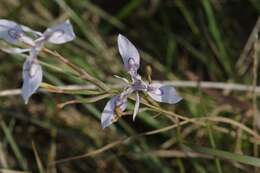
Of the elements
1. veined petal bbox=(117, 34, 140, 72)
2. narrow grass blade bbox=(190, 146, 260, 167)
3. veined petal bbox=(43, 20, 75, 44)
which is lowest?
narrow grass blade bbox=(190, 146, 260, 167)

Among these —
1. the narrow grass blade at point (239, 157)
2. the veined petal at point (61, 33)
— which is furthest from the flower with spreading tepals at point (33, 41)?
the narrow grass blade at point (239, 157)

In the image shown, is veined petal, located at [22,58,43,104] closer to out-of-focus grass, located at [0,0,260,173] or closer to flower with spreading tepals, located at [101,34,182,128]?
flower with spreading tepals, located at [101,34,182,128]

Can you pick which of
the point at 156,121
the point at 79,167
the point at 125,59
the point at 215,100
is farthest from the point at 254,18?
the point at 125,59

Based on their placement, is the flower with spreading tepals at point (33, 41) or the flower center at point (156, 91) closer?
the flower with spreading tepals at point (33, 41)

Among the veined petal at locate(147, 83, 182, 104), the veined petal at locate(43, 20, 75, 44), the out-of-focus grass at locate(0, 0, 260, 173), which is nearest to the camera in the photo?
the veined petal at locate(43, 20, 75, 44)

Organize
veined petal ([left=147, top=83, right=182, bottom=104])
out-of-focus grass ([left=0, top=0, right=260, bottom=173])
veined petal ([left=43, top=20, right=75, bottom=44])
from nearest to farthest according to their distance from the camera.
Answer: veined petal ([left=43, top=20, right=75, bottom=44]), veined petal ([left=147, top=83, right=182, bottom=104]), out-of-focus grass ([left=0, top=0, right=260, bottom=173])

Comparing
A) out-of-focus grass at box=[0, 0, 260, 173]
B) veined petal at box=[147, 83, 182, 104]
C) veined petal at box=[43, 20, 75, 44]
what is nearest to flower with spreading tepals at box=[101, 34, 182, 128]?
veined petal at box=[147, 83, 182, 104]

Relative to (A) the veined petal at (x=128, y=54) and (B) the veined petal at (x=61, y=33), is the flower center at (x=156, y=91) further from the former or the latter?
(B) the veined petal at (x=61, y=33)
